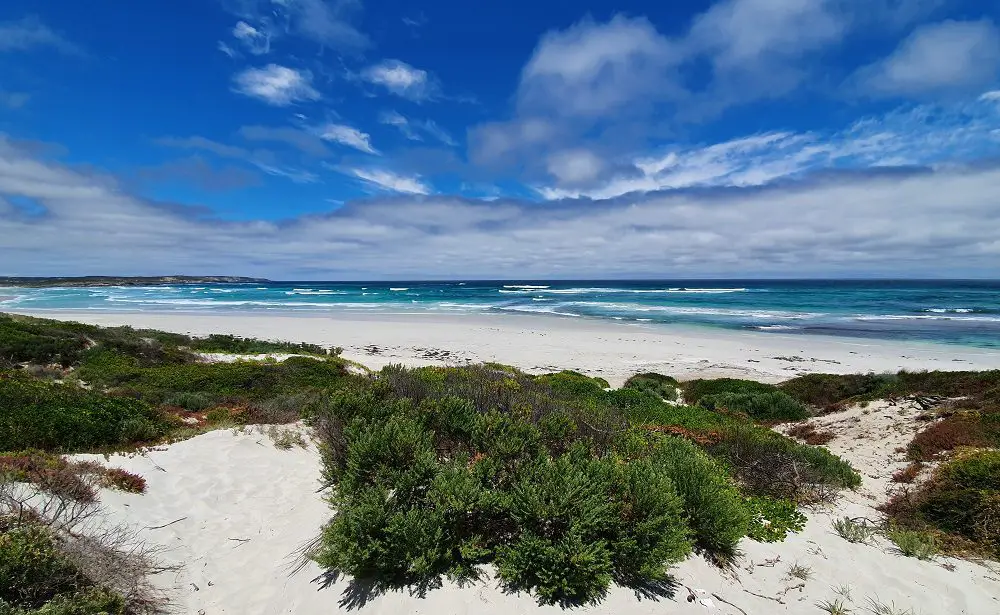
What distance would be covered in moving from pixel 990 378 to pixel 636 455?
12000mm

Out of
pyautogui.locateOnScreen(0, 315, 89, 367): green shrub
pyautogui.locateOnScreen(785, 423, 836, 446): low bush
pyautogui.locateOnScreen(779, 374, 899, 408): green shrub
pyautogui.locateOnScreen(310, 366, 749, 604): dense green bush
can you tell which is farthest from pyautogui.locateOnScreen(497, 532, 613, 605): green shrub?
pyautogui.locateOnScreen(0, 315, 89, 367): green shrub

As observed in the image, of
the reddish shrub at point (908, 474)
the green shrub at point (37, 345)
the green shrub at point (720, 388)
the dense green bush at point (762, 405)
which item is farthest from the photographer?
the green shrub at point (720, 388)

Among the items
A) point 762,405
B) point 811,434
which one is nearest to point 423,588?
point 811,434

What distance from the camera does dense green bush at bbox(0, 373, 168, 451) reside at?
6.26 metres

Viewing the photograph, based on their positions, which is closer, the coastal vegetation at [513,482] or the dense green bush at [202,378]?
the coastal vegetation at [513,482]

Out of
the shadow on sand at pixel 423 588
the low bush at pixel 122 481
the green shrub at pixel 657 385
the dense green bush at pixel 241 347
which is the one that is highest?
the low bush at pixel 122 481

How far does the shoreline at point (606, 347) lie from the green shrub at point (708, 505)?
11.9 metres

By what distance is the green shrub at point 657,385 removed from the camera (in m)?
13.8

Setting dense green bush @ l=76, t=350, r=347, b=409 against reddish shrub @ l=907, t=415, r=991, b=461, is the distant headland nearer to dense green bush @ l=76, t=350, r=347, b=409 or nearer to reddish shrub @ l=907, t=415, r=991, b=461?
dense green bush @ l=76, t=350, r=347, b=409

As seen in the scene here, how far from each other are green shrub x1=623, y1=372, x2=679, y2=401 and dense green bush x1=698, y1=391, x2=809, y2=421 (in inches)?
42.6

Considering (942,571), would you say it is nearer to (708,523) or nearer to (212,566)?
(708,523)

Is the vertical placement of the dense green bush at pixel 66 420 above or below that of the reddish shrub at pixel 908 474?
above

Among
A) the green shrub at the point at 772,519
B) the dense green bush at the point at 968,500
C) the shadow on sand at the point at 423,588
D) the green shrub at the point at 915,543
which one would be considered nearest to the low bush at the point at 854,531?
the green shrub at the point at 915,543

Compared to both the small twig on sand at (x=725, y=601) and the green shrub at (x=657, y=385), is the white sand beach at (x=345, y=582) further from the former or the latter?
the green shrub at (x=657, y=385)
